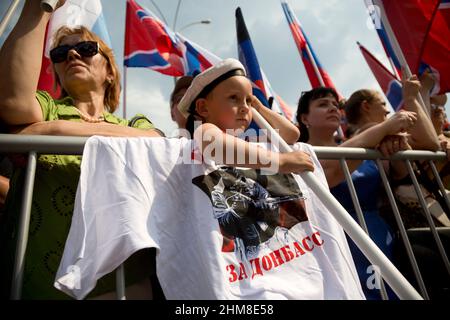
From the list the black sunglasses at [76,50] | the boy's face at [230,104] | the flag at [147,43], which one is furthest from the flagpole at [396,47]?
the flag at [147,43]

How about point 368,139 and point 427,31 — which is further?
point 427,31

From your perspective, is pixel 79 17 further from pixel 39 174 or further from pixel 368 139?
pixel 368 139

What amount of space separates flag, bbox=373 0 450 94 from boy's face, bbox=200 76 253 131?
2209 millimetres

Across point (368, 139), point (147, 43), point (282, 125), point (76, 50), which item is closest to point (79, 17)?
point (147, 43)

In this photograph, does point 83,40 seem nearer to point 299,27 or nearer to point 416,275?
point 416,275

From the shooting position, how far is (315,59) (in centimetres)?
651

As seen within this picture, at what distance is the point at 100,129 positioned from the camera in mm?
1774

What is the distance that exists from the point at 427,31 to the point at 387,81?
1.35m

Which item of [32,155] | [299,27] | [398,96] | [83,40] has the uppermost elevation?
[299,27]

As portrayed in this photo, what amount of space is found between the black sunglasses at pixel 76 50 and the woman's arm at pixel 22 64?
2.19 ft

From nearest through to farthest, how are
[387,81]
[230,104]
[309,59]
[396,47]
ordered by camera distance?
1. [230,104]
2. [396,47]
3. [387,81]
4. [309,59]

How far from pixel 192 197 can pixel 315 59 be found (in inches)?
216

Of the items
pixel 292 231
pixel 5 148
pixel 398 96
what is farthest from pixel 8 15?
pixel 398 96
